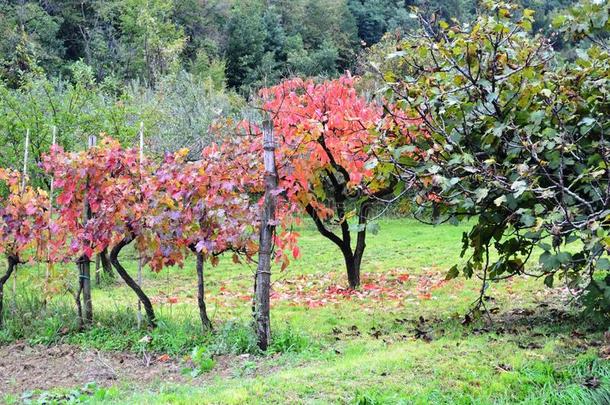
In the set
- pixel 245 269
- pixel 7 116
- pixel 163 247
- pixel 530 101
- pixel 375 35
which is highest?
pixel 375 35

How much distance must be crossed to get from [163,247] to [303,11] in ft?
143

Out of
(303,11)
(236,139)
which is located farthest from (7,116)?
(303,11)

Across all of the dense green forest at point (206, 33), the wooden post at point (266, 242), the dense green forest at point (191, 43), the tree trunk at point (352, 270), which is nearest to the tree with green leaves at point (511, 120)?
the wooden post at point (266, 242)

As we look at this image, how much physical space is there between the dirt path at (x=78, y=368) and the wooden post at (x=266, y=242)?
1.35 feet

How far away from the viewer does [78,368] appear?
5113mm

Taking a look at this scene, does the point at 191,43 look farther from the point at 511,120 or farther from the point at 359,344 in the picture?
the point at 511,120

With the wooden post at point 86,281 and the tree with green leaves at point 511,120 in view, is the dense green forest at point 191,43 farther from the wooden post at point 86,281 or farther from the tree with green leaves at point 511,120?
the tree with green leaves at point 511,120

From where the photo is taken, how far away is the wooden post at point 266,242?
17.0ft

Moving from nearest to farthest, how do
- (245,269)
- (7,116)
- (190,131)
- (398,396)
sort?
(398,396), (7,116), (245,269), (190,131)

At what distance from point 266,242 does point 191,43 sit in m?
37.7

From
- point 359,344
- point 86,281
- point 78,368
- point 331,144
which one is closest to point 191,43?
point 331,144

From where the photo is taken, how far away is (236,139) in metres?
6.36

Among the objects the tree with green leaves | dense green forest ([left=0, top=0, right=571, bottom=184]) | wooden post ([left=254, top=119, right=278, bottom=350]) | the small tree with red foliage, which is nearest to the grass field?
wooden post ([left=254, top=119, right=278, bottom=350])

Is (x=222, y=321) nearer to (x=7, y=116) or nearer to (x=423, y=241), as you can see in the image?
(x=7, y=116)
